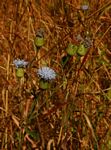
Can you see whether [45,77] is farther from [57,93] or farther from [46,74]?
[57,93]

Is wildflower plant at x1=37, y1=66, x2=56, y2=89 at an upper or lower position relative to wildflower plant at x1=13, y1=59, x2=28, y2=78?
lower

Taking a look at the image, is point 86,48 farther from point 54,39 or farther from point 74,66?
point 54,39

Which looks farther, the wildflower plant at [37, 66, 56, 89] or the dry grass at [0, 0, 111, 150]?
the dry grass at [0, 0, 111, 150]

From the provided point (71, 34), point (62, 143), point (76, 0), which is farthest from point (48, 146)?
point (76, 0)

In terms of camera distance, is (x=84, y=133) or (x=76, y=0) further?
(x=76, y=0)

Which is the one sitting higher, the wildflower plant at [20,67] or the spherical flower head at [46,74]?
the wildflower plant at [20,67]

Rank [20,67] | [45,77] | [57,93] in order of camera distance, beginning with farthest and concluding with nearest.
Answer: [57,93]
[20,67]
[45,77]

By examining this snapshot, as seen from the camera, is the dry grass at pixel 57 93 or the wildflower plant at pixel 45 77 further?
the dry grass at pixel 57 93

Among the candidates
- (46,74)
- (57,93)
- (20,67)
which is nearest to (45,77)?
(46,74)
